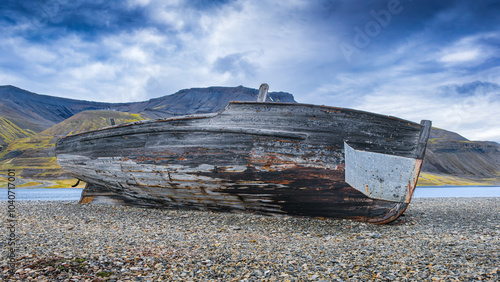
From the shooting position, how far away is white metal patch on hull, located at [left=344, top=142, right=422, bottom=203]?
223 inches

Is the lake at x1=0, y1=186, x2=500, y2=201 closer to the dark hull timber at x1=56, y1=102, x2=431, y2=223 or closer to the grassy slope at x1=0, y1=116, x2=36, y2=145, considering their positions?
the dark hull timber at x1=56, y1=102, x2=431, y2=223

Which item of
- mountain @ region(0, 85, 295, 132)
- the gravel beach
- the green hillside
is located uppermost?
mountain @ region(0, 85, 295, 132)

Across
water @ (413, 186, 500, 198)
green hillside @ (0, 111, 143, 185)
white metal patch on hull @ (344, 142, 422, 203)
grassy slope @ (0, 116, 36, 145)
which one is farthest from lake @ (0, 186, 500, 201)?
grassy slope @ (0, 116, 36, 145)

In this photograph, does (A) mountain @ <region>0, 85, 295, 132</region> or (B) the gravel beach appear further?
(A) mountain @ <region>0, 85, 295, 132</region>

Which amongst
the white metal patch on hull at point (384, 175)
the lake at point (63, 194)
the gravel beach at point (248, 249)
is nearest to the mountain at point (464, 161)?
the lake at point (63, 194)

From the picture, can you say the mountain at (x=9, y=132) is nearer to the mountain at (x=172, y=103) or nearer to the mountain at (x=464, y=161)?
the mountain at (x=172, y=103)

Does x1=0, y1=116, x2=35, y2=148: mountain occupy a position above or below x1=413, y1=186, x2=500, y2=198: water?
above

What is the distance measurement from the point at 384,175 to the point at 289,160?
199 centimetres

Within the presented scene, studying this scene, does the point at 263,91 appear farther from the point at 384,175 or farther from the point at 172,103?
the point at 172,103

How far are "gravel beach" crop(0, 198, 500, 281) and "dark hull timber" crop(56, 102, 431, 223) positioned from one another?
1.66ft

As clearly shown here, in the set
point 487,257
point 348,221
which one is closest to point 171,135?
point 348,221

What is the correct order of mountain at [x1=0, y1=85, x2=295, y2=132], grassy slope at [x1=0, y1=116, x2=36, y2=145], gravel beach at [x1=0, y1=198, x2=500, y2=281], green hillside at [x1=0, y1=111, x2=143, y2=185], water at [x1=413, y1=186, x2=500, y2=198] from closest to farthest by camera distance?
gravel beach at [x1=0, y1=198, x2=500, y2=281]
water at [x1=413, y1=186, x2=500, y2=198]
green hillside at [x1=0, y1=111, x2=143, y2=185]
grassy slope at [x1=0, y1=116, x2=36, y2=145]
mountain at [x1=0, y1=85, x2=295, y2=132]

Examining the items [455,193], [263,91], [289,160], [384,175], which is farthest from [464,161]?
[289,160]

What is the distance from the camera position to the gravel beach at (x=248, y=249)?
2965 millimetres
